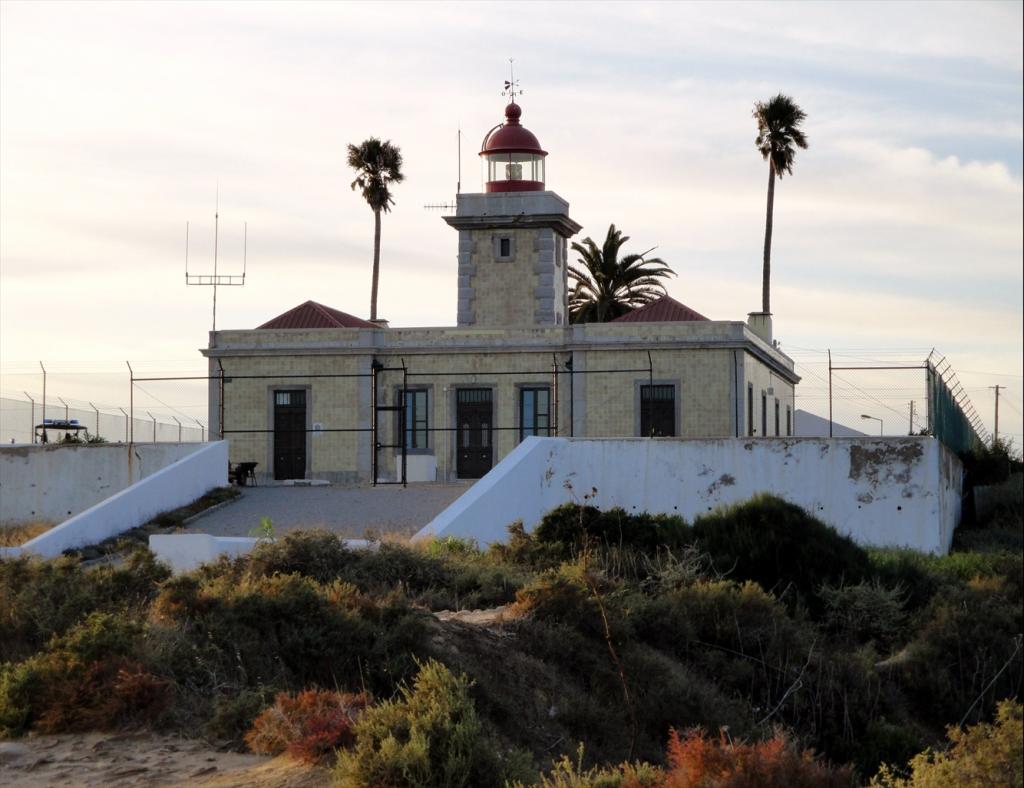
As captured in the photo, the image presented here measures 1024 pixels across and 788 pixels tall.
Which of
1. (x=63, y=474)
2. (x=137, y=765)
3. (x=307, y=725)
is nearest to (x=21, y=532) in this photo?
(x=63, y=474)

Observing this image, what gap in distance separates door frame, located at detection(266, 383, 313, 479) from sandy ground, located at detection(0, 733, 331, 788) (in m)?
24.9

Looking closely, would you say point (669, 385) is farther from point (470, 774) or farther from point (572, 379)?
point (470, 774)

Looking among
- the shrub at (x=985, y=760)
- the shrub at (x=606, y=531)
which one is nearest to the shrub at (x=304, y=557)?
the shrub at (x=606, y=531)

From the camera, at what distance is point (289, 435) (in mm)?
36625

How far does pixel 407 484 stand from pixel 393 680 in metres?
18.0

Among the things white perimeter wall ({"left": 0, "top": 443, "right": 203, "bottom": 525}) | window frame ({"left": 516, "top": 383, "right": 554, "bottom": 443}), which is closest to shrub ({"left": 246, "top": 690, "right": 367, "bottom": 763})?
white perimeter wall ({"left": 0, "top": 443, "right": 203, "bottom": 525})

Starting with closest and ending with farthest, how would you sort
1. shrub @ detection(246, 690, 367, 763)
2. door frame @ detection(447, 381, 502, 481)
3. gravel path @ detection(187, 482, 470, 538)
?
1. shrub @ detection(246, 690, 367, 763)
2. gravel path @ detection(187, 482, 470, 538)
3. door frame @ detection(447, 381, 502, 481)

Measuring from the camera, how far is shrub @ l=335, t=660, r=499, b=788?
941 cm

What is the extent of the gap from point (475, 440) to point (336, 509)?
31.7 feet

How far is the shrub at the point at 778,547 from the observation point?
68.3 feet

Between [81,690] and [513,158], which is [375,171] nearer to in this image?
[513,158]

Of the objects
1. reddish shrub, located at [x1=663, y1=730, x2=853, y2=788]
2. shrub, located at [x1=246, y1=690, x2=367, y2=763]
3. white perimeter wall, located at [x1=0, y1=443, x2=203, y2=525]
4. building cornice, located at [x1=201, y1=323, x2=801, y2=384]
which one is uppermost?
building cornice, located at [x1=201, y1=323, x2=801, y2=384]

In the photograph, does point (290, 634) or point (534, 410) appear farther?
point (534, 410)

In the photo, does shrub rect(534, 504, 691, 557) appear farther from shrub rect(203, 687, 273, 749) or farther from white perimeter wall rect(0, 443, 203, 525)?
white perimeter wall rect(0, 443, 203, 525)
